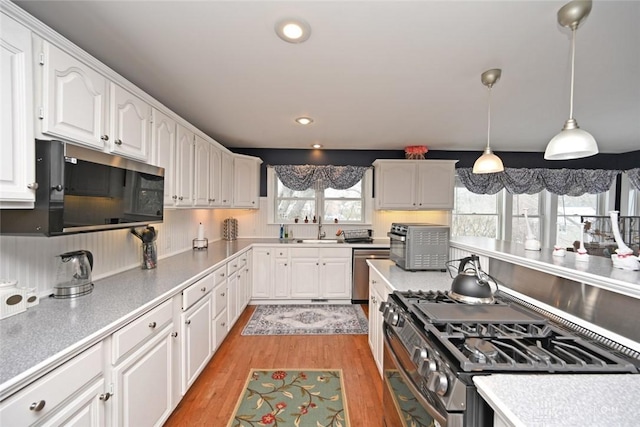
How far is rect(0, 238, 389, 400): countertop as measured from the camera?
898mm

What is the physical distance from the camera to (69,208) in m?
1.27

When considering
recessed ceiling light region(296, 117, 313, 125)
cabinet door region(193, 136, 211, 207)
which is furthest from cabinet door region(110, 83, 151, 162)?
recessed ceiling light region(296, 117, 313, 125)

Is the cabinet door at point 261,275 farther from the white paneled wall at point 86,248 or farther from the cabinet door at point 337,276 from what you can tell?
the white paneled wall at point 86,248

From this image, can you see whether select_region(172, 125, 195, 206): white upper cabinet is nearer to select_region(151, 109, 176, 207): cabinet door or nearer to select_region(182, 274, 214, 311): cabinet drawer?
select_region(151, 109, 176, 207): cabinet door

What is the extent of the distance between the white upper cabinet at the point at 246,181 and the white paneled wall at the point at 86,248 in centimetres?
95

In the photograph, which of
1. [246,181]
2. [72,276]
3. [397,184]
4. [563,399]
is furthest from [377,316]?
[246,181]

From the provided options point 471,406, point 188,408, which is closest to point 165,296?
point 188,408

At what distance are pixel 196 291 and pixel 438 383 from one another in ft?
5.73

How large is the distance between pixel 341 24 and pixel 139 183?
1.60 meters

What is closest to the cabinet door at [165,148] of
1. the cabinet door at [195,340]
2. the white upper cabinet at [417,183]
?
the cabinet door at [195,340]

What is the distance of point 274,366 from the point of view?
243 centimetres

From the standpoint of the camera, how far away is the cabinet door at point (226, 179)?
3.53 metres

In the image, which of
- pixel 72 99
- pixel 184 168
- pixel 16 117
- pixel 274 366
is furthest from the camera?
pixel 184 168

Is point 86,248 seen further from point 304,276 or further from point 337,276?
point 337,276
